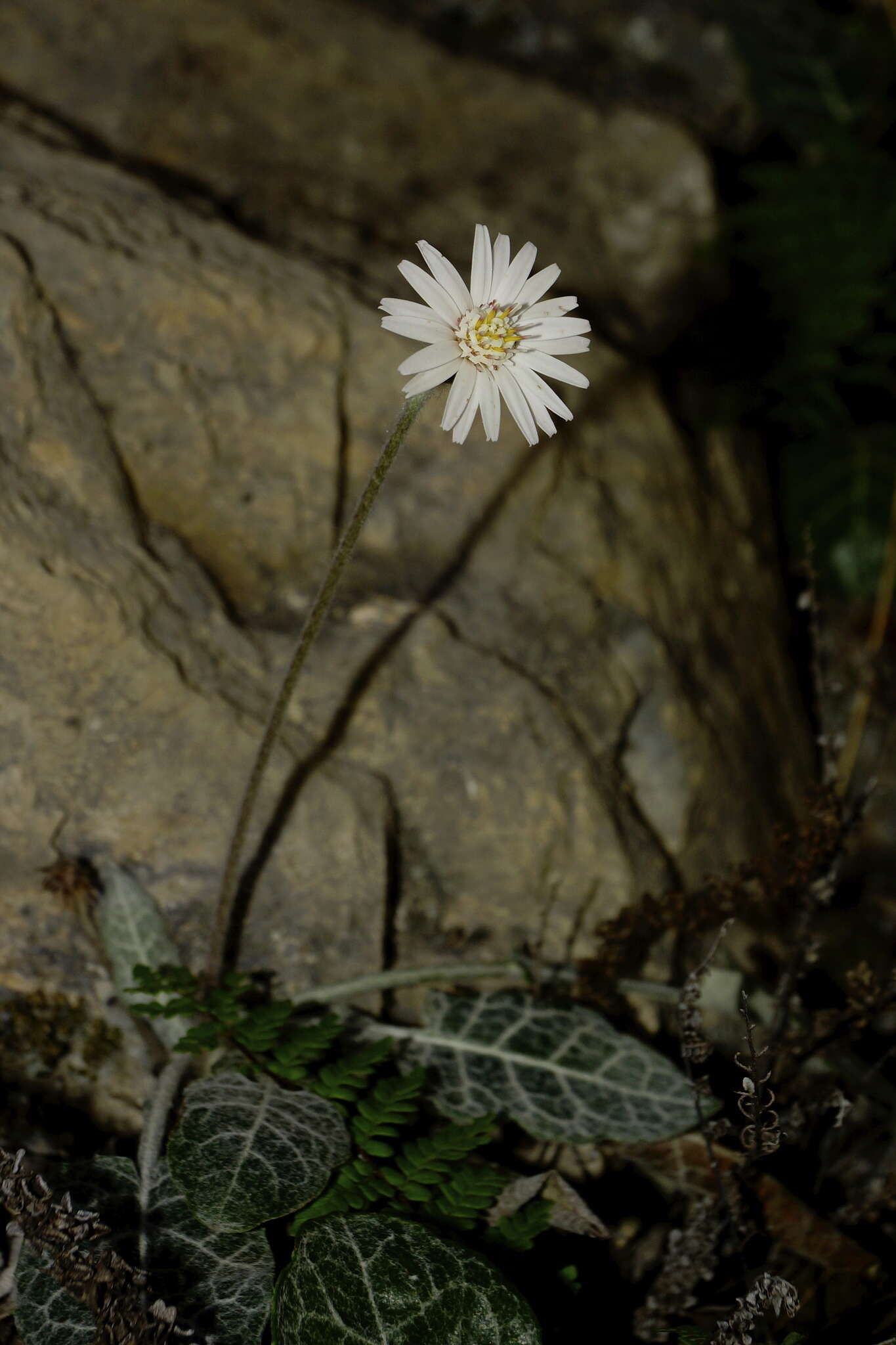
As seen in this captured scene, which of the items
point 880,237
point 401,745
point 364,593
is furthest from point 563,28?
point 401,745

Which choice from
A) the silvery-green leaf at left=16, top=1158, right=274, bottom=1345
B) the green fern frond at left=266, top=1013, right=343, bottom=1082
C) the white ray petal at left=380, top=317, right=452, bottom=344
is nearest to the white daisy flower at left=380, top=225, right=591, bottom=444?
the white ray petal at left=380, top=317, right=452, bottom=344

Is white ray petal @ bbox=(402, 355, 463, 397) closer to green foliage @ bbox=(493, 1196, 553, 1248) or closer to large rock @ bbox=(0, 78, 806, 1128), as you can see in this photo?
large rock @ bbox=(0, 78, 806, 1128)

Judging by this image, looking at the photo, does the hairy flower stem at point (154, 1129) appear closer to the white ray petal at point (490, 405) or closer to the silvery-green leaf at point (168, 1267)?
the silvery-green leaf at point (168, 1267)

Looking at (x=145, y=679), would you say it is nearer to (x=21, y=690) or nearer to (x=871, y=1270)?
(x=21, y=690)

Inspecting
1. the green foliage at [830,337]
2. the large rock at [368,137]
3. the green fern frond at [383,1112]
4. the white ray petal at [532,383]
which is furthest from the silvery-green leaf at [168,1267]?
the green foliage at [830,337]

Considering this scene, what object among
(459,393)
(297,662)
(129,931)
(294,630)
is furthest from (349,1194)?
(459,393)
